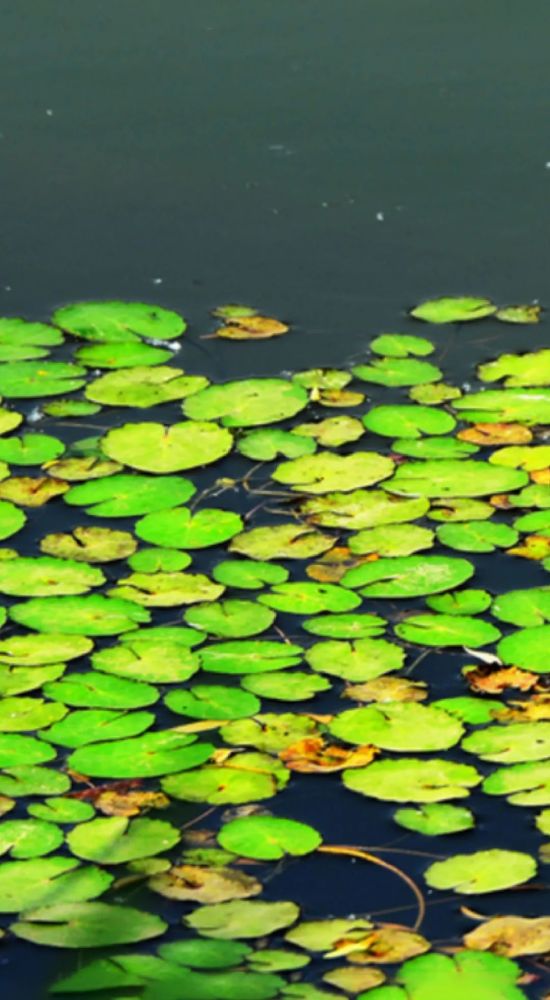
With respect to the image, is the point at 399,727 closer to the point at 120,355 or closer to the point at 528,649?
the point at 528,649

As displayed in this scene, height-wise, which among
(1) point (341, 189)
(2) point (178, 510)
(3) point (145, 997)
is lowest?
(3) point (145, 997)

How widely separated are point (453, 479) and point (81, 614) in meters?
0.84

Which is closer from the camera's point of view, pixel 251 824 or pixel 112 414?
pixel 251 824

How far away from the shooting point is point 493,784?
268 centimetres

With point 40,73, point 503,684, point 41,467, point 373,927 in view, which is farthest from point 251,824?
point 40,73

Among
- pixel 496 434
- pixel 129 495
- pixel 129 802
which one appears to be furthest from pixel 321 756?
pixel 496 434

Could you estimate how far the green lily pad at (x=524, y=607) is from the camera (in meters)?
3.12

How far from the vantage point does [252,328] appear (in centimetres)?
415

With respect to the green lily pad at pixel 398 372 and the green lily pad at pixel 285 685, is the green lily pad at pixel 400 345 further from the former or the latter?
the green lily pad at pixel 285 685

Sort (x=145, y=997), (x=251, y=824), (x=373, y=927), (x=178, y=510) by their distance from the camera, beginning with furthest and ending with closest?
(x=178, y=510), (x=251, y=824), (x=373, y=927), (x=145, y=997)

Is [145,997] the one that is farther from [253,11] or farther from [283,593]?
[253,11]

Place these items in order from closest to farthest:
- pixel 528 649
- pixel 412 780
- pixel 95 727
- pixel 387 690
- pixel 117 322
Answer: pixel 412 780 < pixel 95 727 < pixel 387 690 < pixel 528 649 < pixel 117 322

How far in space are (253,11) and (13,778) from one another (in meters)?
3.28

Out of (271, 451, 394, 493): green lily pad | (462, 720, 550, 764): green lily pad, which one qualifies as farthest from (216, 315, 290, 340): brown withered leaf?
(462, 720, 550, 764): green lily pad
